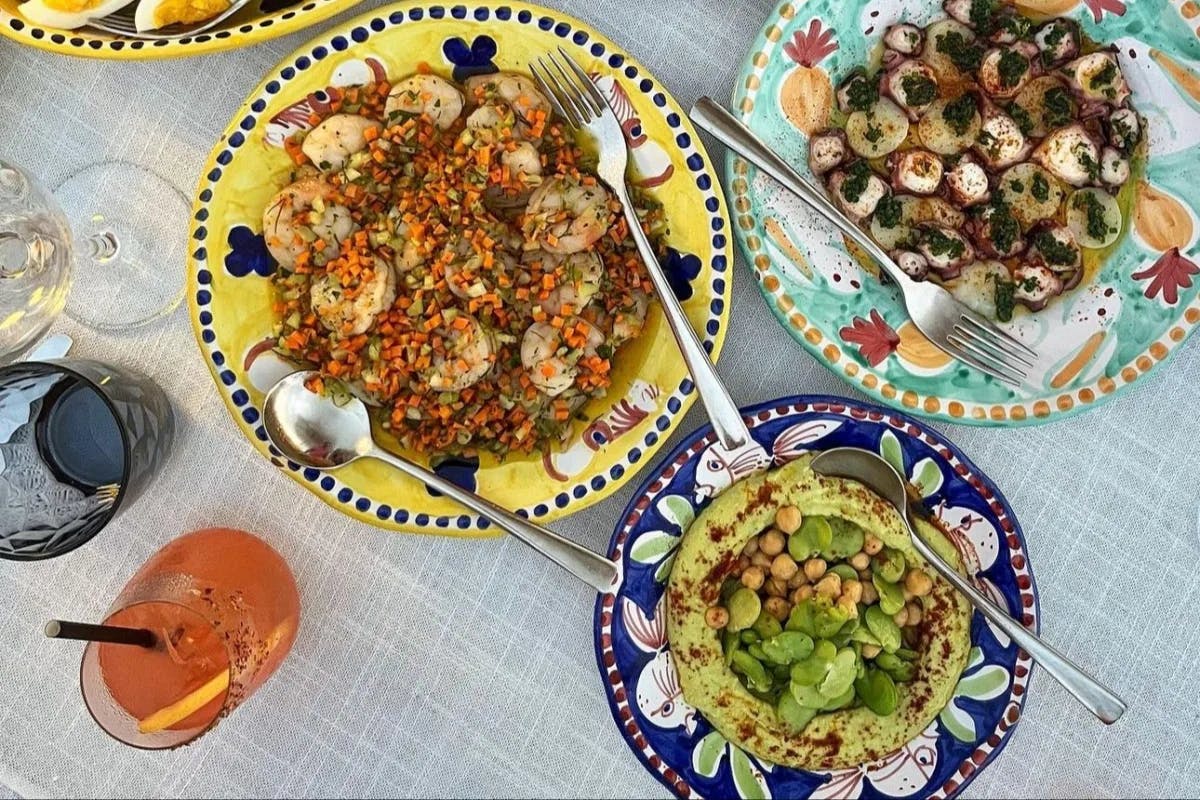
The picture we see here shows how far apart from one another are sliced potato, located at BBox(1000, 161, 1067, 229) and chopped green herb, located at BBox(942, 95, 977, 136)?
0.28ft

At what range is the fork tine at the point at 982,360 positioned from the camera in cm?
115

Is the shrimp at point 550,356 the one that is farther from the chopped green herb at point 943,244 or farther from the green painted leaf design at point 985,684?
the green painted leaf design at point 985,684

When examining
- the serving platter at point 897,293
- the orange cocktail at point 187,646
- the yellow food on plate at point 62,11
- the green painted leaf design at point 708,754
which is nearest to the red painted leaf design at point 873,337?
the serving platter at point 897,293

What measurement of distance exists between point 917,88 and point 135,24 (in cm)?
97

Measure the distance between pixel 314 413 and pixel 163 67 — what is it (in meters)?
0.55

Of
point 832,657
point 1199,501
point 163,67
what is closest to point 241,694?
point 832,657

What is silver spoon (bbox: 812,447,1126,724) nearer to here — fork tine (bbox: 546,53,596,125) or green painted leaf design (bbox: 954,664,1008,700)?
green painted leaf design (bbox: 954,664,1008,700)

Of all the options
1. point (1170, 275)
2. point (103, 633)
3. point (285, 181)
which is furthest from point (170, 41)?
point (1170, 275)

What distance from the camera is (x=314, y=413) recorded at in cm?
108

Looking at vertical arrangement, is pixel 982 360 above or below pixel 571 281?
above

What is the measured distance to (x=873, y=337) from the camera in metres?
1.17

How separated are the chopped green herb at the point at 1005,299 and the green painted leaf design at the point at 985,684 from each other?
0.45 meters

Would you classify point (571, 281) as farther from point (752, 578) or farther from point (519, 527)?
point (752, 578)

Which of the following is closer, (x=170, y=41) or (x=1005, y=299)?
(x=170, y=41)
